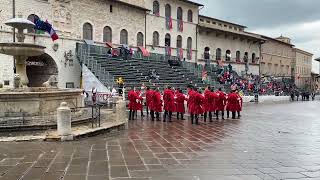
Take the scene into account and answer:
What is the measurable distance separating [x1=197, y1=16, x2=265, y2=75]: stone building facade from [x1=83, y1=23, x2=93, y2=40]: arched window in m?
18.0

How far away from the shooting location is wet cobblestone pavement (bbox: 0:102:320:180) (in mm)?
7270

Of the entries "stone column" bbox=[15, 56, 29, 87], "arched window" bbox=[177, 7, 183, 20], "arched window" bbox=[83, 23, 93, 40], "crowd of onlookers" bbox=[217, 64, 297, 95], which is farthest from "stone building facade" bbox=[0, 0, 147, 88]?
"stone column" bbox=[15, 56, 29, 87]

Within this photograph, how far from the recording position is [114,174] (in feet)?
23.6

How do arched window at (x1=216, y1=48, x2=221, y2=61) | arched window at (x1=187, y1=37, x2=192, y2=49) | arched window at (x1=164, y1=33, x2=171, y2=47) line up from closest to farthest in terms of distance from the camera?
arched window at (x1=164, y1=33, x2=171, y2=47) < arched window at (x1=187, y1=37, x2=192, y2=49) < arched window at (x1=216, y1=48, x2=221, y2=61)

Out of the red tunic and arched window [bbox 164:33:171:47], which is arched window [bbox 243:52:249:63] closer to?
arched window [bbox 164:33:171:47]

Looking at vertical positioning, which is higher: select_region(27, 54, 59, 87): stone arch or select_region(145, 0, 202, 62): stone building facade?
select_region(145, 0, 202, 62): stone building facade

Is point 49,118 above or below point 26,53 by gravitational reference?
below

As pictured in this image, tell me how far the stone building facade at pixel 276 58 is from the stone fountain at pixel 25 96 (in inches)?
2095

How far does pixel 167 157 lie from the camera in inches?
348

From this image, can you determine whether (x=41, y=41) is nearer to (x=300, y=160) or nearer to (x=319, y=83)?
(x=300, y=160)

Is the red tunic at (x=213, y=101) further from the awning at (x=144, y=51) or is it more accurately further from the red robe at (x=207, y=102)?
the awning at (x=144, y=51)

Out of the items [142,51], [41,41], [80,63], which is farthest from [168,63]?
[41,41]

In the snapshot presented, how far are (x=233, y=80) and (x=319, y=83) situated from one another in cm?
6318

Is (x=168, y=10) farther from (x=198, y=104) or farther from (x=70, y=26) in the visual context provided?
(x=198, y=104)
